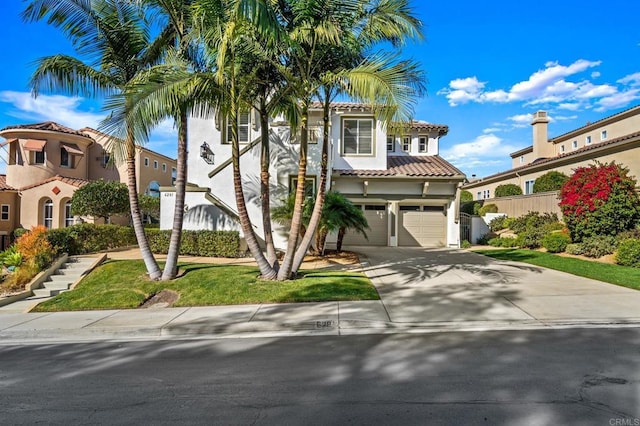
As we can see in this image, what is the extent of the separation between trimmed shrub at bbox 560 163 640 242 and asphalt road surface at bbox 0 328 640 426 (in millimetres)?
8977

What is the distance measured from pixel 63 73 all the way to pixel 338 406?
11040 millimetres

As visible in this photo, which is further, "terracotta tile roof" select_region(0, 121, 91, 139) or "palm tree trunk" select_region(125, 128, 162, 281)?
"terracotta tile roof" select_region(0, 121, 91, 139)

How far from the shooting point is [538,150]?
3306 centimetres

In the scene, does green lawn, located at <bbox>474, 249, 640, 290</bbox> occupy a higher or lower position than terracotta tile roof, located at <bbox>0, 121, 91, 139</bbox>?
lower

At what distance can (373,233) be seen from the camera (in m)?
19.4

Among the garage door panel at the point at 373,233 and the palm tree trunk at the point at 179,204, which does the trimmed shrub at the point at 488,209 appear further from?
the palm tree trunk at the point at 179,204

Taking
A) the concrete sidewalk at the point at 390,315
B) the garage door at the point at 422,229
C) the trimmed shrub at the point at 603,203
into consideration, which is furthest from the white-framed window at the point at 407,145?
the concrete sidewalk at the point at 390,315

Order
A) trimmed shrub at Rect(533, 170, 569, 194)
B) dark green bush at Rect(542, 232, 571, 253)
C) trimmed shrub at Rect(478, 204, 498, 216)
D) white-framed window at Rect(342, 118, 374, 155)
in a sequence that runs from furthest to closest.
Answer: trimmed shrub at Rect(478, 204, 498, 216) < trimmed shrub at Rect(533, 170, 569, 194) < white-framed window at Rect(342, 118, 374, 155) < dark green bush at Rect(542, 232, 571, 253)

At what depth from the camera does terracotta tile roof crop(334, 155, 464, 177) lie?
60.6 feet

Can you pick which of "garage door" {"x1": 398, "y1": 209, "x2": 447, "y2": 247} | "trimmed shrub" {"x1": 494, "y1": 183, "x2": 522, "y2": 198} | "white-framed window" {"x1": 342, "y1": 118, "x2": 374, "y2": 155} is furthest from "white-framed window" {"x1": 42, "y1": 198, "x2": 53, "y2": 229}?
"trimmed shrub" {"x1": 494, "y1": 183, "x2": 522, "y2": 198}

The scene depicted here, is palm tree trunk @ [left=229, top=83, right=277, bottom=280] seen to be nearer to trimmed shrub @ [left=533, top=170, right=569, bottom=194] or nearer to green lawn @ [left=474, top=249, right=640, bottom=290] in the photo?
green lawn @ [left=474, top=249, right=640, bottom=290]

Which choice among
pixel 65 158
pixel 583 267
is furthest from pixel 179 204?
pixel 65 158

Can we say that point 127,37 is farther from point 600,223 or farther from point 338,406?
point 600,223

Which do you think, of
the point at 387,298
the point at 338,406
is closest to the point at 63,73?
the point at 387,298
